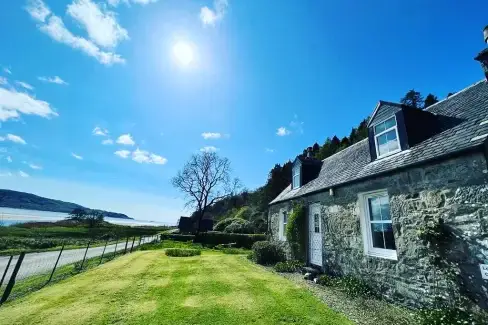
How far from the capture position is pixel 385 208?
6996 mm

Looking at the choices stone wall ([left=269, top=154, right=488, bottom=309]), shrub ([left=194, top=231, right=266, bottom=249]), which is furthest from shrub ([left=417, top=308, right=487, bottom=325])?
shrub ([left=194, top=231, right=266, bottom=249])

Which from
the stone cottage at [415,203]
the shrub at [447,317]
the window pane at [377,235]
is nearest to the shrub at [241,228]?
the stone cottage at [415,203]

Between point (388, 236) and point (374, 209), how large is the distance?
95 cm

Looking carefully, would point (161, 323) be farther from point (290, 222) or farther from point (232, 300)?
point (290, 222)

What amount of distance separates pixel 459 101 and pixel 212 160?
115 ft

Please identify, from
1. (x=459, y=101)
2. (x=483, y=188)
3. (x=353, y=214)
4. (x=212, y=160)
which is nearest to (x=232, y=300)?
(x=353, y=214)

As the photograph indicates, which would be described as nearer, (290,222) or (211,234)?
(290,222)

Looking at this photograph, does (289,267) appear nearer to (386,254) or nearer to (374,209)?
(386,254)

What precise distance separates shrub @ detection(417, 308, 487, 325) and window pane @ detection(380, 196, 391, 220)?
2590 mm

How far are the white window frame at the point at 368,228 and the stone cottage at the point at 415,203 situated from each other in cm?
3

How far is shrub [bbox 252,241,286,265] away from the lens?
42.4 ft

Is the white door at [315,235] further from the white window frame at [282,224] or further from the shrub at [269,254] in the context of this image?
the white window frame at [282,224]

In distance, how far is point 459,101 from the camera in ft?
24.6

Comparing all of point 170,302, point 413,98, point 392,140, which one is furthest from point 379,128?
point 413,98
